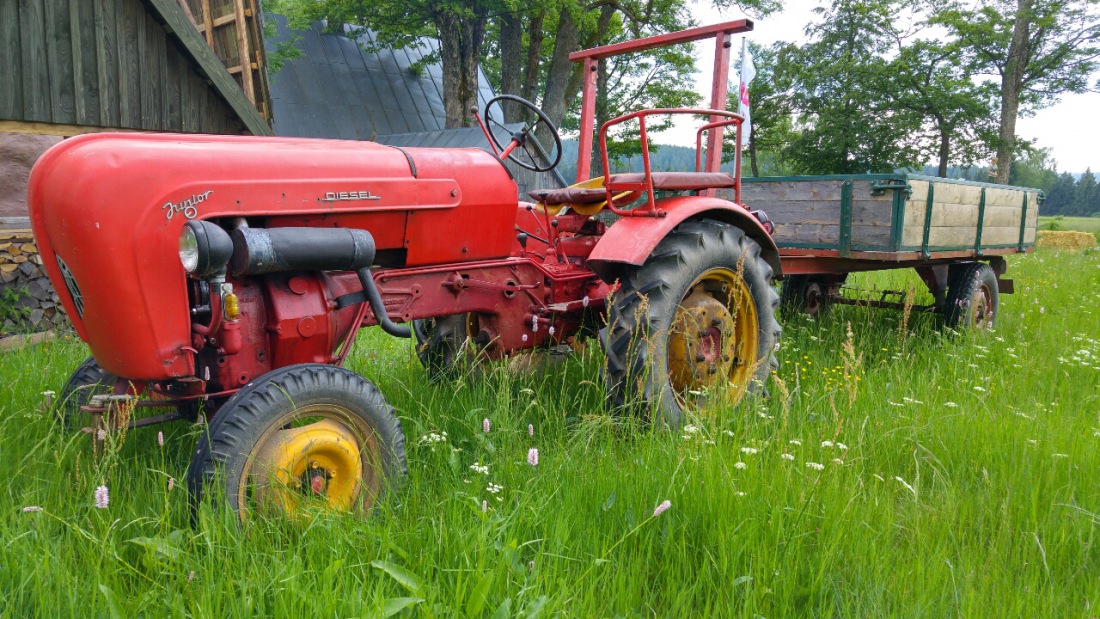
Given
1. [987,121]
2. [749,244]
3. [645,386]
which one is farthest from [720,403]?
[987,121]

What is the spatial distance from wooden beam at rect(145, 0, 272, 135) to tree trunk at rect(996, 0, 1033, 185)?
744 inches

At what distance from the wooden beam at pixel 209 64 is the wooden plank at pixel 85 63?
0.53 metres

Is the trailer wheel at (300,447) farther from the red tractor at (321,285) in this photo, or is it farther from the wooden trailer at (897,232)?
the wooden trailer at (897,232)

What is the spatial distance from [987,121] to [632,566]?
2765 centimetres

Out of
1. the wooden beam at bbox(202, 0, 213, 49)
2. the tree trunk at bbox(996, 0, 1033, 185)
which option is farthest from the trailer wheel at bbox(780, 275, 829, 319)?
the tree trunk at bbox(996, 0, 1033, 185)

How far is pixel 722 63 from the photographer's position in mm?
3875

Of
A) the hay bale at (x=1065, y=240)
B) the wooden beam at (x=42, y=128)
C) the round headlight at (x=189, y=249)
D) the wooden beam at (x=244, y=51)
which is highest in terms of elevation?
the wooden beam at (x=244, y=51)

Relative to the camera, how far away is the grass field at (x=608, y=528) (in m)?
1.80

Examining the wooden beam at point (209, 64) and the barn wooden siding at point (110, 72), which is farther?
the wooden beam at point (209, 64)

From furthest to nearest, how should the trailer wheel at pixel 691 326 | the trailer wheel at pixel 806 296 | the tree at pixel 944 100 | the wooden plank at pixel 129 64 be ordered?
1. the tree at pixel 944 100
2. the wooden plank at pixel 129 64
3. the trailer wheel at pixel 806 296
4. the trailer wheel at pixel 691 326

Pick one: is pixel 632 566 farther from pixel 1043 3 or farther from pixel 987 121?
pixel 987 121

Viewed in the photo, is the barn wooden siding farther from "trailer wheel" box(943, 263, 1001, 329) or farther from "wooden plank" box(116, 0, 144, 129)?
"trailer wheel" box(943, 263, 1001, 329)

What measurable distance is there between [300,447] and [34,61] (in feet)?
19.1

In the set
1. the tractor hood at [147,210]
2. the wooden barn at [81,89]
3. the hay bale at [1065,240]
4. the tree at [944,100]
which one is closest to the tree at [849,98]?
the tree at [944,100]
